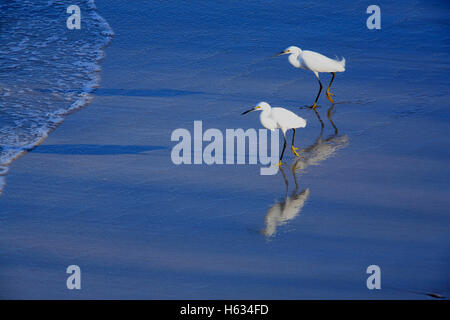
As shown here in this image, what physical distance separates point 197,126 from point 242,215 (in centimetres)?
184

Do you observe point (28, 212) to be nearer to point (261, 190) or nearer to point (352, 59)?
point (261, 190)

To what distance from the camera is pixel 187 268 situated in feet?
15.7

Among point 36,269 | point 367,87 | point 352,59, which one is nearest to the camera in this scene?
point 36,269

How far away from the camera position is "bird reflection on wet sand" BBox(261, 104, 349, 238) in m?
5.43

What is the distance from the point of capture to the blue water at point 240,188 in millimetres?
4707

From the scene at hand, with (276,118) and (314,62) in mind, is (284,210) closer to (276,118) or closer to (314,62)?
(276,118)
